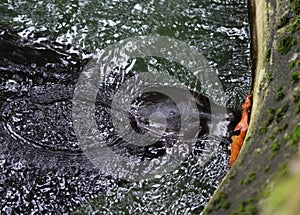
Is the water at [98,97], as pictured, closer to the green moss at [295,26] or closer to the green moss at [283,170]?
the green moss at [295,26]

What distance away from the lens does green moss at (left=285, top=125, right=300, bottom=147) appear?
7.54 ft

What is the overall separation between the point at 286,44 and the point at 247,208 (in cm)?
123

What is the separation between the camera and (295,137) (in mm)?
2322

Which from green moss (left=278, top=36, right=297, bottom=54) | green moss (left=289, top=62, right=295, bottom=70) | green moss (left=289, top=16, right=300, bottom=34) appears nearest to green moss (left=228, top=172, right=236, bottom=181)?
green moss (left=289, top=62, right=295, bottom=70)

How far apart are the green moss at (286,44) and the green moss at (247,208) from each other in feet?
3.68

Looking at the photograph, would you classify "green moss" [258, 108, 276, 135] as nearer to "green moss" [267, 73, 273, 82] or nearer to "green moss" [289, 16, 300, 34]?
"green moss" [267, 73, 273, 82]

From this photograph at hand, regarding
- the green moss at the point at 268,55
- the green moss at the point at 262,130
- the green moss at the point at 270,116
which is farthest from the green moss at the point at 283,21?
the green moss at the point at 262,130

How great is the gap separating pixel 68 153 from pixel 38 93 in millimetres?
682

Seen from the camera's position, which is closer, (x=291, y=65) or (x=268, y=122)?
(x=268, y=122)

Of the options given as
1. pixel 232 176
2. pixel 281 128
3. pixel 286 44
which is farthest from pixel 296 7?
pixel 232 176

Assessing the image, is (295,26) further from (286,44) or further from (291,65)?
(291,65)

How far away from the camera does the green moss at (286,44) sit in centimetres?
296

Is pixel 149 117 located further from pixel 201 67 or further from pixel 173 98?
pixel 201 67

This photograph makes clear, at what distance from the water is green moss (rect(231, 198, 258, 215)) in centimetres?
153
